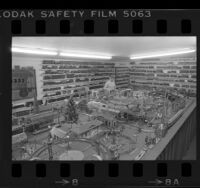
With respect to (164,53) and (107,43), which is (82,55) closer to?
(107,43)

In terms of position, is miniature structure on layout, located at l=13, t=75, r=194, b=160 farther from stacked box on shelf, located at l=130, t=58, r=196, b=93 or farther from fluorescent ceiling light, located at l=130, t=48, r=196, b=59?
fluorescent ceiling light, located at l=130, t=48, r=196, b=59

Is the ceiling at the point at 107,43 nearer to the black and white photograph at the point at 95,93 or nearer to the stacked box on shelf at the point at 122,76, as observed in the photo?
the black and white photograph at the point at 95,93

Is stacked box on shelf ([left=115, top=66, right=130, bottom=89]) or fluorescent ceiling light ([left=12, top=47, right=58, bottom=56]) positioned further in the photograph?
stacked box on shelf ([left=115, top=66, right=130, bottom=89])

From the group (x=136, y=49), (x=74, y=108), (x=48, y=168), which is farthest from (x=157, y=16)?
(x=48, y=168)

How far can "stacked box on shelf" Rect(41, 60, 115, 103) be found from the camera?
1.42 m

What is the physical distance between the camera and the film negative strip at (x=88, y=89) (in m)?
1.40

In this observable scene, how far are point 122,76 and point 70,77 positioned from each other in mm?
439

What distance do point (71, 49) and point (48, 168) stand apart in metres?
0.99

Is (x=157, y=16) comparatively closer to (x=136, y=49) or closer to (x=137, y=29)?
(x=137, y=29)

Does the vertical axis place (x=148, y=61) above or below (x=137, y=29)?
below

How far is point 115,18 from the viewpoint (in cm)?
140

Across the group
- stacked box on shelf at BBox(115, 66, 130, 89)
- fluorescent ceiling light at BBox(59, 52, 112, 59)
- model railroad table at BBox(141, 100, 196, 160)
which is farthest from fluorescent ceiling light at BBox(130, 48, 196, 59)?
model railroad table at BBox(141, 100, 196, 160)

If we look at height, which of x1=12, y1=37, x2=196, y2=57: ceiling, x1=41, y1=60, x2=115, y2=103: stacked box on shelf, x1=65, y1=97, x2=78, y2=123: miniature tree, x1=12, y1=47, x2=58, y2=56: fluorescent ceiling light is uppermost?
x1=12, y1=37, x2=196, y2=57: ceiling

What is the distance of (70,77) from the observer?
142 cm
